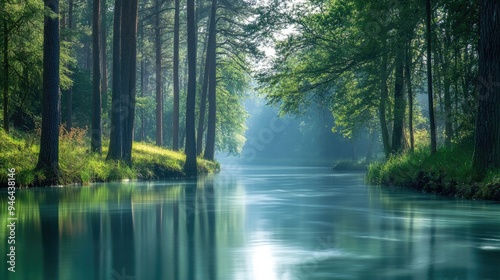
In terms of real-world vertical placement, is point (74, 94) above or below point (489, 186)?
above

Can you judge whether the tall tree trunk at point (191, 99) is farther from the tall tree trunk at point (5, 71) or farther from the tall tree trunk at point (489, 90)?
the tall tree trunk at point (489, 90)

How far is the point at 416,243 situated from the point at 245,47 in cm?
3913

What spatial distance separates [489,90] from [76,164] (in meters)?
15.8

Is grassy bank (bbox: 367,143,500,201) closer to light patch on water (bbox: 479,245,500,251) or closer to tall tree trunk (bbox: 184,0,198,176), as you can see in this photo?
light patch on water (bbox: 479,245,500,251)

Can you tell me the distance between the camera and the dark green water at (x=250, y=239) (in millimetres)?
8312

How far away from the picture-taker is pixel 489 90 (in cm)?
1834

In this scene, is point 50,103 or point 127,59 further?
point 127,59

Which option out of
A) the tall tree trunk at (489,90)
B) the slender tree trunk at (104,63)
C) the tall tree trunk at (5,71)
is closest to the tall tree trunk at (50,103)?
the tall tree trunk at (5,71)

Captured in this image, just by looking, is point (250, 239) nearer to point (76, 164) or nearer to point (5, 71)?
point (76, 164)

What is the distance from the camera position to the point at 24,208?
15820 mm

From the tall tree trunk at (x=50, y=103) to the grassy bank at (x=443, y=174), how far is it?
41.3 ft

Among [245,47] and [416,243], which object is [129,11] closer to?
[245,47]

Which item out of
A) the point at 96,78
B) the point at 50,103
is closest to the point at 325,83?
the point at 96,78

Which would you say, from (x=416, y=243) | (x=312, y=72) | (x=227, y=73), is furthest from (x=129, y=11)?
(x=227, y=73)
